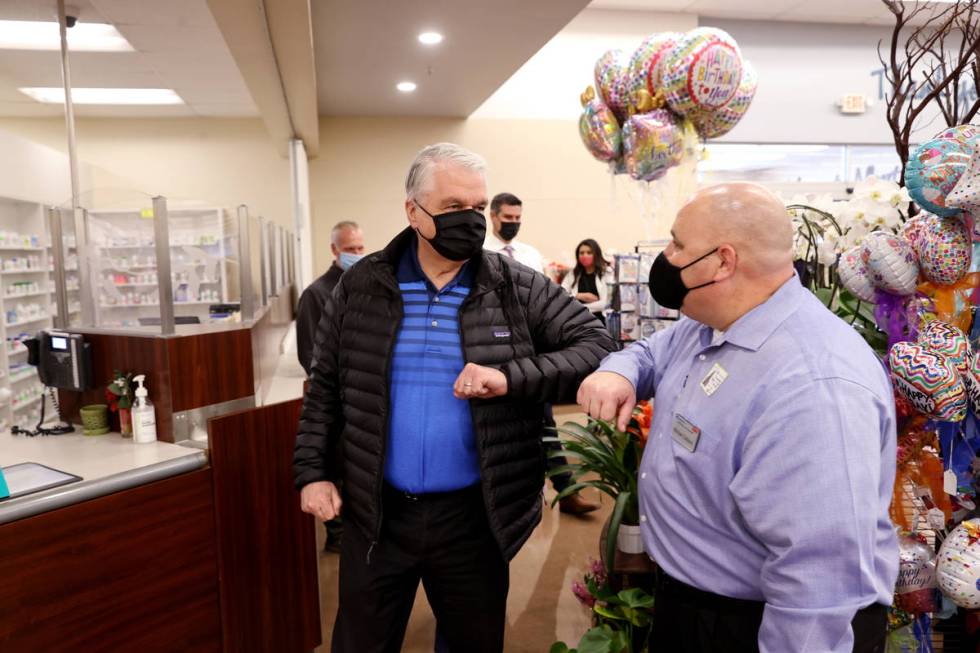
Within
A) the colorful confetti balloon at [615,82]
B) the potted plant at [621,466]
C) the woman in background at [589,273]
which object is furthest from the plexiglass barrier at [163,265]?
the woman in background at [589,273]

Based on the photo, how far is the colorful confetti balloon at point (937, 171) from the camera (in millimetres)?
1608

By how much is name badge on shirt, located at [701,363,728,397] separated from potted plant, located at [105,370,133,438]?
2040 mm

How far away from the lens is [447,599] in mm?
1696

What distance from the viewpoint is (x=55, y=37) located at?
5.38m

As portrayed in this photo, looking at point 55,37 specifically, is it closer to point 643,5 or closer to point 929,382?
point 929,382

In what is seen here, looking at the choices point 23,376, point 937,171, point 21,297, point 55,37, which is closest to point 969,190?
point 937,171

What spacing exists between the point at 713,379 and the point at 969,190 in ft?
3.01

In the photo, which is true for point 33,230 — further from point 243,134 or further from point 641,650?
point 641,650

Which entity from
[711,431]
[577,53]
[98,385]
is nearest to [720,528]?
[711,431]

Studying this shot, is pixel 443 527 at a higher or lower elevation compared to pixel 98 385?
lower

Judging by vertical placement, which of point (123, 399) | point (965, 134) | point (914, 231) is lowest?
→ point (123, 399)

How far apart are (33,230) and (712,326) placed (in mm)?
6595

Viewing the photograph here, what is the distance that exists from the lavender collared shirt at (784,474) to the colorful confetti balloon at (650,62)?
2641 mm

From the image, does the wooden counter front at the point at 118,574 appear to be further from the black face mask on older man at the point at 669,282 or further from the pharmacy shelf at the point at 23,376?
the pharmacy shelf at the point at 23,376
